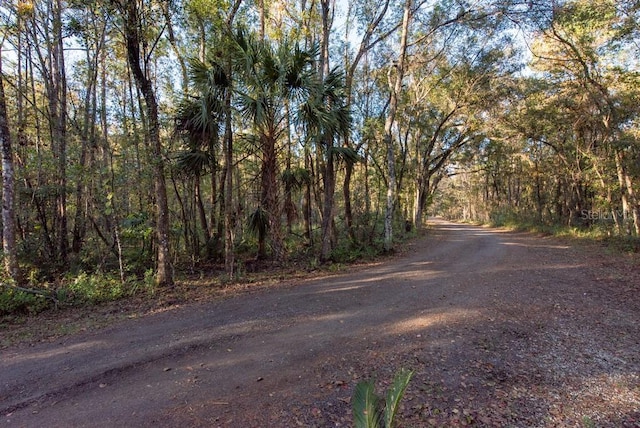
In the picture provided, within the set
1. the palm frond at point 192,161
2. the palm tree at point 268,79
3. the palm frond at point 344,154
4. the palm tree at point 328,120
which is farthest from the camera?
the palm frond at point 344,154

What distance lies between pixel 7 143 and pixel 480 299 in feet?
34.7

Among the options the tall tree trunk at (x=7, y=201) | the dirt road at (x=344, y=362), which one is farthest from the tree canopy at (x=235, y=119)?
the dirt road at (x=344, y=362)

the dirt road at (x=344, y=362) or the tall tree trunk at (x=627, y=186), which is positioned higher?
the tall tree trunk at (x=627, y=186)

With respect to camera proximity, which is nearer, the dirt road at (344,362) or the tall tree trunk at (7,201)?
the dirt road at (344,362)

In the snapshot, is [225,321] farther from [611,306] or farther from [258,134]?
[611,306]

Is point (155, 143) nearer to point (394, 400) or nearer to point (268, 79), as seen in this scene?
point (268, 79)

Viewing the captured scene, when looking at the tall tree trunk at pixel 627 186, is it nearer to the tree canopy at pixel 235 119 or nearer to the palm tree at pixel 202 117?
the tree canopy at pixel 235 119

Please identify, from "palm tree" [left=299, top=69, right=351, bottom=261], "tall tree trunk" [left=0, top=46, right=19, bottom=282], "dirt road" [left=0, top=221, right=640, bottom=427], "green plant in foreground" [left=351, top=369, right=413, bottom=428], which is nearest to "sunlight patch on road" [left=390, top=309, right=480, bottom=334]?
"dirt road" [left=0, top=221, right=640, bottom=427]

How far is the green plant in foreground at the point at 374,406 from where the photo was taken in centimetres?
233

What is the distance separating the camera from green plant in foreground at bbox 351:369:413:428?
2332 millimetres

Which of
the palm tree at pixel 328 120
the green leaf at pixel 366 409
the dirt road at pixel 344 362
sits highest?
the palm tree at pixel 328 120

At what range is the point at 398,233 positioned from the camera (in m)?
18.8

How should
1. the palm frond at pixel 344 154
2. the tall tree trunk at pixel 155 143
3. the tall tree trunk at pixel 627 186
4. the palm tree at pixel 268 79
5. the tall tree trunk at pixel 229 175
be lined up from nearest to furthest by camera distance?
the tall tree trunk at pixel 155 143 < the palm tree at pixel 268 79 < the tall tree trunk at pixel 229 175 < the palm frond at pixel 344 154 < the tall tree trunk at pixel 627 186

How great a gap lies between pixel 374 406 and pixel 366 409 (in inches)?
3.2
